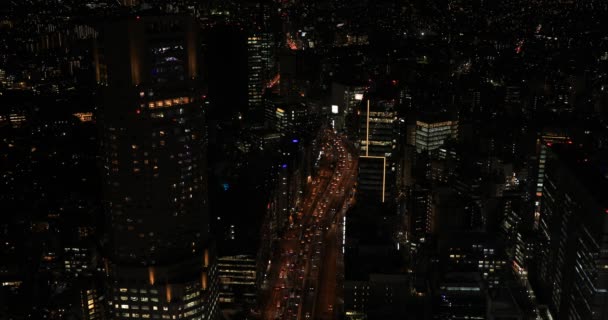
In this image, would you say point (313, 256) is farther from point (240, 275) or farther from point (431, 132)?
point (431, 132)

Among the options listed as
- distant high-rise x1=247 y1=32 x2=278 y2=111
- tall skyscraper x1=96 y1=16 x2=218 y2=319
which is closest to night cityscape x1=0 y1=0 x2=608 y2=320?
tall skyscraper x1=96 y1=16 x2=218 y2=319

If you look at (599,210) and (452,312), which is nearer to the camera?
(599,210)

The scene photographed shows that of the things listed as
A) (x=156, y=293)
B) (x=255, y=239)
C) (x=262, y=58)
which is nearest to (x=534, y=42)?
(x=262, y=58)

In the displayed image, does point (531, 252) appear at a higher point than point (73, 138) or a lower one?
lower

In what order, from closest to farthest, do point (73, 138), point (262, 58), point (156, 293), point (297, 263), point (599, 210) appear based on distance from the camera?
point (156, 293), point (599, 210), point (297, 263), point (73, 138), point (262, 58)

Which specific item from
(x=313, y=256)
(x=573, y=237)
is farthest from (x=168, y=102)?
(x=313, y=256)

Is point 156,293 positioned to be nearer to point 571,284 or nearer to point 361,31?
point 571,284

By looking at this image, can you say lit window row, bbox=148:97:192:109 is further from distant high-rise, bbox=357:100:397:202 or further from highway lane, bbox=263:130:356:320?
distant high-rise, bbox=357:100:397:202
